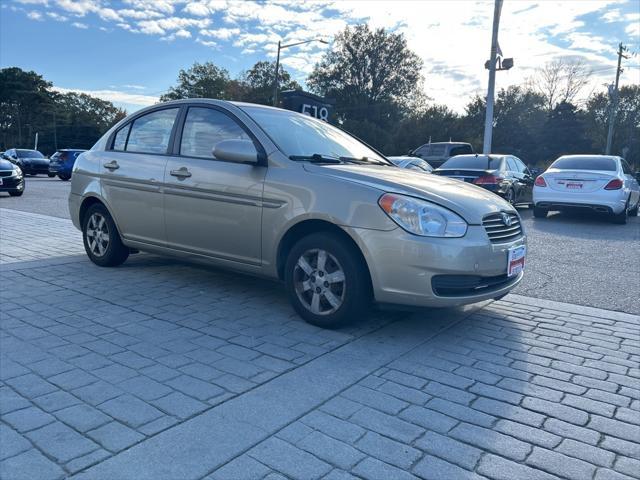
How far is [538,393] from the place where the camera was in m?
2.96

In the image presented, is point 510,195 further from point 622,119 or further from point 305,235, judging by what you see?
point 622,119

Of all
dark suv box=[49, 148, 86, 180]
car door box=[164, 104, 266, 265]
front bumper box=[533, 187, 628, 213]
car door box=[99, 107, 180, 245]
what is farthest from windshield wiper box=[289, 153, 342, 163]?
dark suv box=[49, 148, 86, 180]

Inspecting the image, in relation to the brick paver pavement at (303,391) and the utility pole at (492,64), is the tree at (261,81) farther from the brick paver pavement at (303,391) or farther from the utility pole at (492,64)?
the brick paver pavement at (303,391)

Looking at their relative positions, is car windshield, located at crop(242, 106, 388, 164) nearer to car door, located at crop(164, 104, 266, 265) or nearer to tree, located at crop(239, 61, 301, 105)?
car door, located at crop(164, 104, 266, 265)

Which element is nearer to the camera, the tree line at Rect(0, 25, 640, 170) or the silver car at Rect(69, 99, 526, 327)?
the silver car at Rect(69, 99, 526, 327)

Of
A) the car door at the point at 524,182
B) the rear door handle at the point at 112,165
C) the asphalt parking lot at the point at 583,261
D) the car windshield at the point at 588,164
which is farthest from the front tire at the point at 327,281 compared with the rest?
the car door at the point at 524,182

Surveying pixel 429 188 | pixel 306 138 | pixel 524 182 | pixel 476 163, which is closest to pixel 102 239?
pixel 306 138

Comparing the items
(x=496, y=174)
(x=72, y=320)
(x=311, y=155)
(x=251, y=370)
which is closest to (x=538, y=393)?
(x=251, y=370)

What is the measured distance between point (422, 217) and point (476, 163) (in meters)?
9.18

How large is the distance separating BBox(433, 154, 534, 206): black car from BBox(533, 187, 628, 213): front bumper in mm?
841

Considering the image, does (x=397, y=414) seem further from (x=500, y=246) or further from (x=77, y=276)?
(x=77, y=276)

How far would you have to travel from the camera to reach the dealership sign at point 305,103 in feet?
23.5

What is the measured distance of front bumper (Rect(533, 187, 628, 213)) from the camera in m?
10.8

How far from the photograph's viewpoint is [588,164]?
11664 mm
